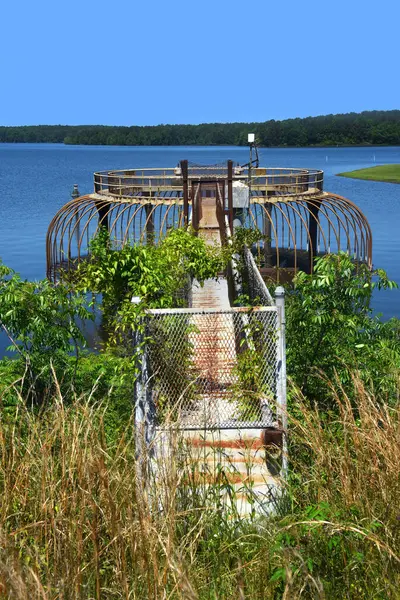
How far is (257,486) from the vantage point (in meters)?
6.62

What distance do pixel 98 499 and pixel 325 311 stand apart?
181 inches

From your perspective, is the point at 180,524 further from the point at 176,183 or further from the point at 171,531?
the point at 176,183

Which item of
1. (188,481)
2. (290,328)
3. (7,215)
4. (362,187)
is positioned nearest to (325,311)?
(290,328)

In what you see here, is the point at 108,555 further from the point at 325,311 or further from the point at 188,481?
the point at 325,311

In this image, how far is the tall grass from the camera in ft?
12.4

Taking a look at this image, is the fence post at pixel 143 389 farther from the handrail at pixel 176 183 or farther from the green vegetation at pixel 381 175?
the green vegetation at pixel 381 175

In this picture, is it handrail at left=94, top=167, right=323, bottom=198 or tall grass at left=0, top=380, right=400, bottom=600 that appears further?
handrail at left=94, top=167, right=323, bottom=198

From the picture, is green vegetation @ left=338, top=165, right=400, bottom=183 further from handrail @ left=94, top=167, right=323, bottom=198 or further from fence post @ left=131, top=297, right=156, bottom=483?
fence post @ left=131, top=297, right=156, bottom=483

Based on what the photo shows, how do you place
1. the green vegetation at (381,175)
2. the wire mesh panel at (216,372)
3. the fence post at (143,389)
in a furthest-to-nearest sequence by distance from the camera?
the green vegetation at (381,175) < the wire mesh panel at (216,372) < the fence post at (143,389)

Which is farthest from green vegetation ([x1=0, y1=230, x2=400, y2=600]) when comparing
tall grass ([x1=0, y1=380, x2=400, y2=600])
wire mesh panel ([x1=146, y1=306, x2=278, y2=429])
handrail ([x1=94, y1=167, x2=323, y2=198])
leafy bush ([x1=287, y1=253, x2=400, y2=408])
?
handrail ([x1=94, y1=167, x2=323, y2=198])

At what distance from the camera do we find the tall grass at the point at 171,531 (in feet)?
12.4

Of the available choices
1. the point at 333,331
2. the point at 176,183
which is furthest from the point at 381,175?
the point at 333,331

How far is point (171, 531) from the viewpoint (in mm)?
3576

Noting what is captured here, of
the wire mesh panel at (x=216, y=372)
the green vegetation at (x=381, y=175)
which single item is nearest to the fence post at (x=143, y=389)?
the wire mesh panel at (x=216, y=372)
